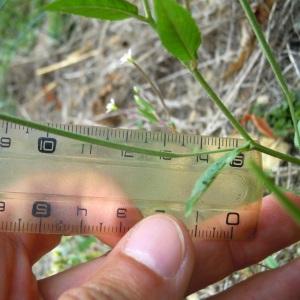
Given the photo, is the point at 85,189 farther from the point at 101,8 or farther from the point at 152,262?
the point at 101,8

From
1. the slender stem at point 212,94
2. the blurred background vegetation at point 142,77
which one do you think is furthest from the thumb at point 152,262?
the blurred background vegetation at point 142,77

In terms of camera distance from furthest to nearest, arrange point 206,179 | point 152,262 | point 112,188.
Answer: point 112,188, point 152,262, point 206,179

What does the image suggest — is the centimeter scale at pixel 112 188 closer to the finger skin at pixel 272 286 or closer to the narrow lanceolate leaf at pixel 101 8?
the finger skin at pixel 272 286

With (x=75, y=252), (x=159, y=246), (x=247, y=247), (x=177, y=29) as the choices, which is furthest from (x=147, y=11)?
(x=75, y=252)

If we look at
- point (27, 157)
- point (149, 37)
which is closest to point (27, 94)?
point (149, 37)

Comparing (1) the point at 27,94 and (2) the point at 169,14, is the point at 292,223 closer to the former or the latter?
(2) the point at 169,14

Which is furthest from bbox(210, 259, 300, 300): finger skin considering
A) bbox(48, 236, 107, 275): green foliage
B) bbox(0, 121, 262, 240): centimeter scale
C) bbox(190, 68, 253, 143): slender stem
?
bbox(48, 236, 107, 275): green foliage

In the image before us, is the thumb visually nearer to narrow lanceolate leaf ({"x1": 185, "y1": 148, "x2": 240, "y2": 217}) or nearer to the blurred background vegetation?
narrow lanceolate leaf ({"x1": 185, "y1": 148, "x2": 240, "y2": 217})
